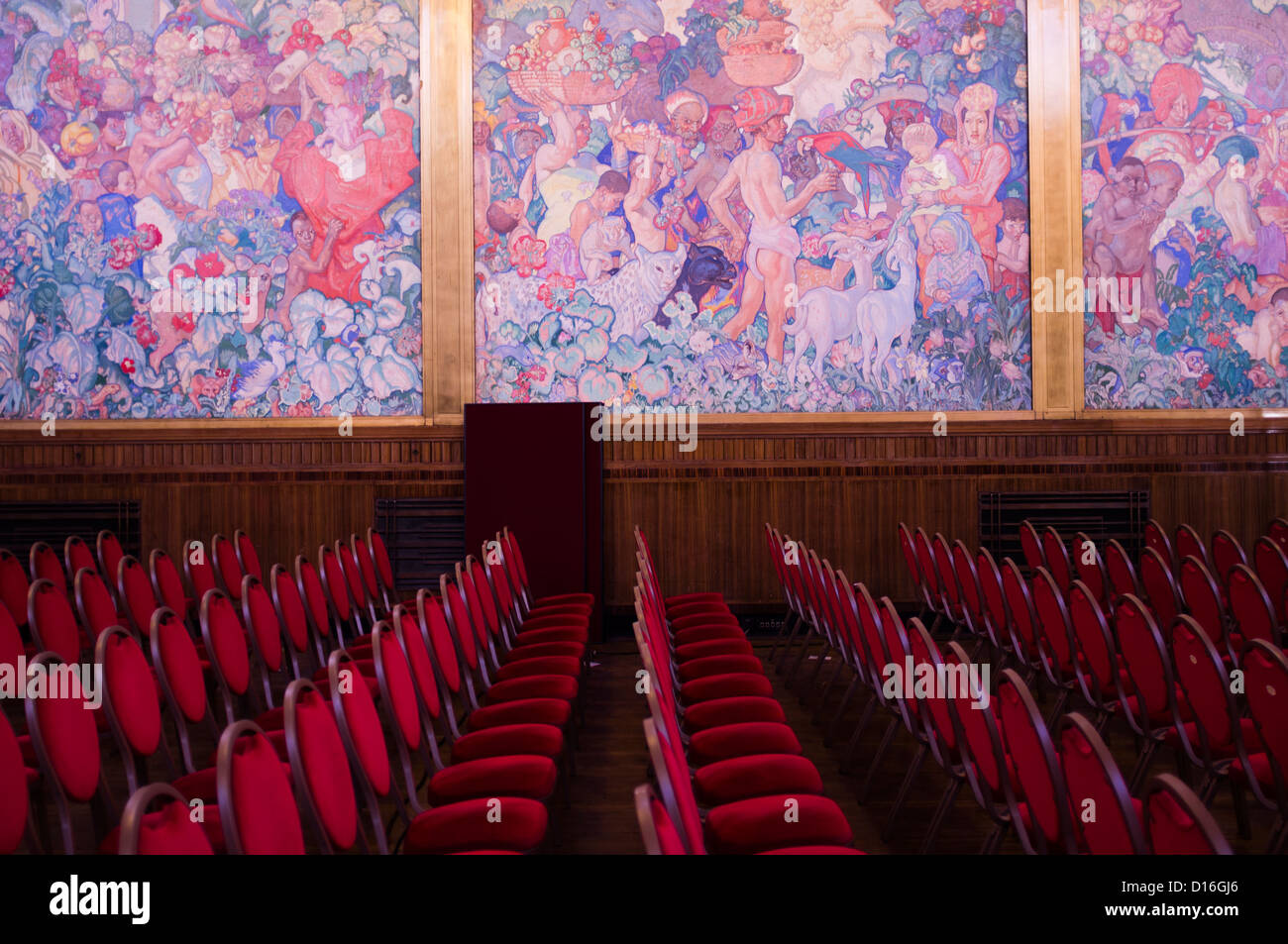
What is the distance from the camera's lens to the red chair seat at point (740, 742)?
2924 millimetres

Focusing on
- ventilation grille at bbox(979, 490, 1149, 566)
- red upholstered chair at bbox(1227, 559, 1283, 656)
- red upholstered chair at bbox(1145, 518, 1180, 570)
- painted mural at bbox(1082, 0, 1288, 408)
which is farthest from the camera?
painted mural at bbox(1082, 0, 1288, 408)

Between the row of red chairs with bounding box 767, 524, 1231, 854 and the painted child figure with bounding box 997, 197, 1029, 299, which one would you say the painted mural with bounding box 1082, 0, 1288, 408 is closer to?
the painted child figure with bounding box 997, 197, 1029, 299

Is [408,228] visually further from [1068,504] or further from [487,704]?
[1068,504]

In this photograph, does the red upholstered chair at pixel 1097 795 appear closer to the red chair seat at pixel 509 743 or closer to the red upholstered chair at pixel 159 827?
the red chair seat at pixel 509 743

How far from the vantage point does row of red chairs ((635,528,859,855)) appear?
1.82 meters

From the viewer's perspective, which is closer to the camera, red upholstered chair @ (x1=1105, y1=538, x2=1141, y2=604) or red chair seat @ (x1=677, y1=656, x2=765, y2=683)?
red chair seat @ (x1=677, y1=656, x2=765, y2=683)

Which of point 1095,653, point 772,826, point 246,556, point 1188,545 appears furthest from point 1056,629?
point 246,556

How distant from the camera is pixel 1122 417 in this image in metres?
7.21

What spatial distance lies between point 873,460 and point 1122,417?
6.55 ft

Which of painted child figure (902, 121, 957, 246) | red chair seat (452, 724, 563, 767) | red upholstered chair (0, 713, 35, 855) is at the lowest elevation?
red chair seat (452, 724, 563, 767)

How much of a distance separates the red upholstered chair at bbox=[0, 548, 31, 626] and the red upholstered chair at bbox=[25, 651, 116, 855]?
227 centimetres

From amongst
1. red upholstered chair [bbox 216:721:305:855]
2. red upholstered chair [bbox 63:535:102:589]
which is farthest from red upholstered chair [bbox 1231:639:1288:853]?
red upholstered chair [bbox 63:535:102:589]
